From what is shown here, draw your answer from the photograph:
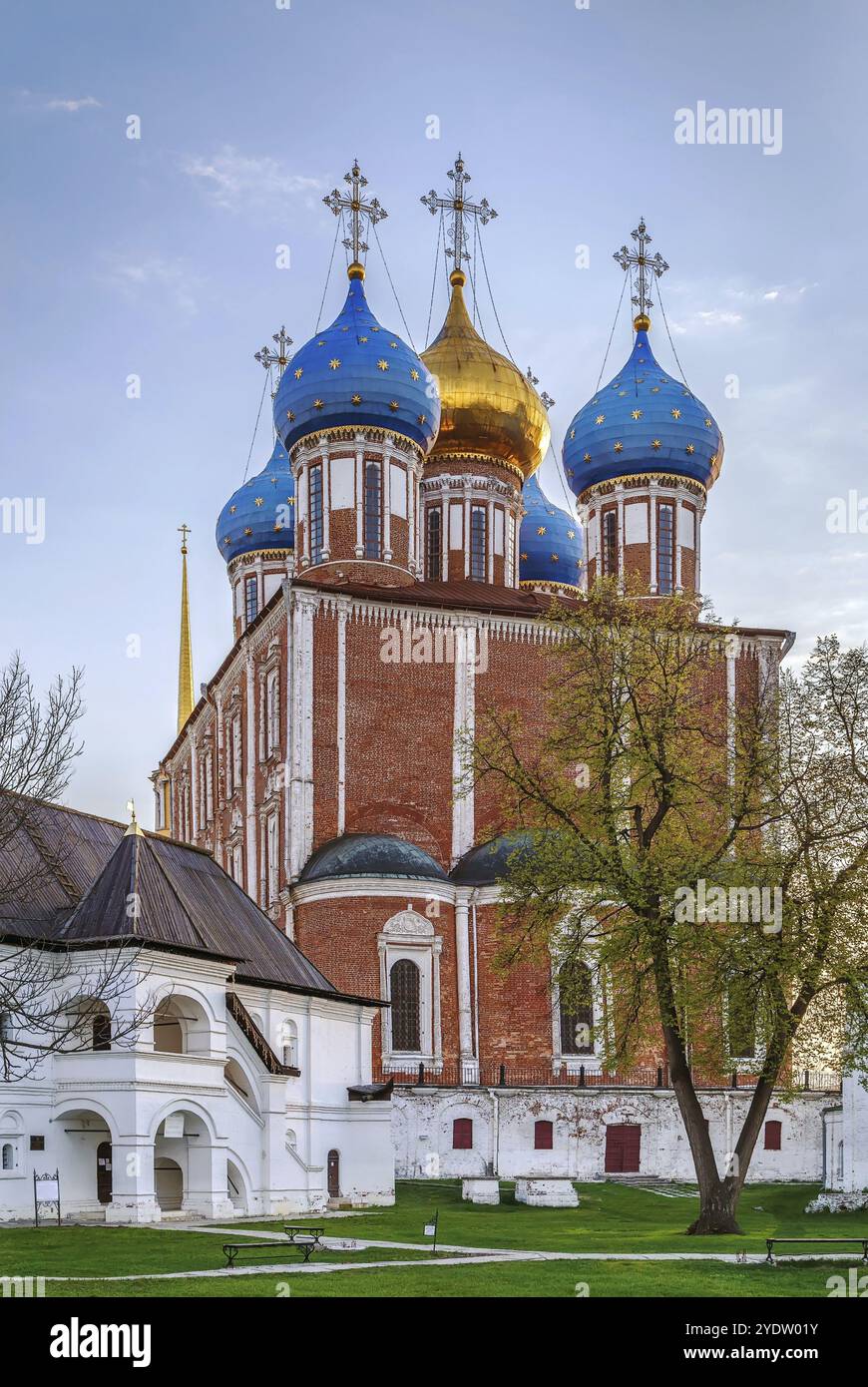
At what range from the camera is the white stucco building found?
2216 cm

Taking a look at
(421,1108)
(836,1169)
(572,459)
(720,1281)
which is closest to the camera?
(720,1281)

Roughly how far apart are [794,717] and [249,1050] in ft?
31.4

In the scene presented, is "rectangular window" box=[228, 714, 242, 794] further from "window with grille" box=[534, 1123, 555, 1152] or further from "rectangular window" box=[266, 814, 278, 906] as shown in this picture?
"window with grille" box=[534, 1123, 555, 1152]

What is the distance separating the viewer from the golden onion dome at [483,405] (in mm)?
43594

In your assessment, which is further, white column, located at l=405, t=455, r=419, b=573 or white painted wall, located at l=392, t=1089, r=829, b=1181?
white column, located at l=405, t=455, r=419, b=573

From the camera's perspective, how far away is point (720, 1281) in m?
15.3

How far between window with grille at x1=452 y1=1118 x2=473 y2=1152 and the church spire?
30.5 meters

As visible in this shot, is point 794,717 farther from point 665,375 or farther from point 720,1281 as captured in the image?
point 665,375

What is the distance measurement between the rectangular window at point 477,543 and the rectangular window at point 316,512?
5.21 metres

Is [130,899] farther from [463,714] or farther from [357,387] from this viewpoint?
[357,387]

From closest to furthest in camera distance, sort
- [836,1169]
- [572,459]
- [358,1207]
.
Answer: [358,1207] < [836,1169] < [572,459]

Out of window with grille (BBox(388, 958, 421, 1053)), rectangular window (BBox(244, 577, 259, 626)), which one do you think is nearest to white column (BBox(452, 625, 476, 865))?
window with grille (BBox(388, 958, 421, 1053))

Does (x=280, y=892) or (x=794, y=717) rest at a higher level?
(x=794, y=717)

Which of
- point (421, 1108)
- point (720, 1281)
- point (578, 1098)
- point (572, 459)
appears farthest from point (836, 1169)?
point (572, 459)
